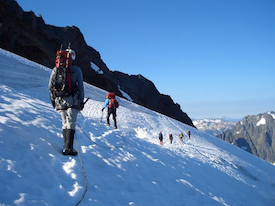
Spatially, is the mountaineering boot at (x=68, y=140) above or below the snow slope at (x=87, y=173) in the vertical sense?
above

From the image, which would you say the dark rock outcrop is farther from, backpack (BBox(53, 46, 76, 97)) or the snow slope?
backpack (BBox(53, 46, 76, 97))

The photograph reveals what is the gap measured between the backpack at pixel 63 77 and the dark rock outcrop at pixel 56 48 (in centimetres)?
4299

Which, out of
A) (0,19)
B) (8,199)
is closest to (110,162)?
(8,199)

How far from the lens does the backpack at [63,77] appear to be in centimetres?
559

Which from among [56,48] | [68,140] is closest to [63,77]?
[68,140]

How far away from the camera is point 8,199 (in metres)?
3.58

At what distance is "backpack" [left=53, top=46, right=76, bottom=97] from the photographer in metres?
5.59

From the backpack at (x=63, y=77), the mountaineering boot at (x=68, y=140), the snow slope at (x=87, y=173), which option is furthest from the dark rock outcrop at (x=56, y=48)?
the mountaineering boot at (x=68, y=140)

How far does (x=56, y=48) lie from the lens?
5700 cm

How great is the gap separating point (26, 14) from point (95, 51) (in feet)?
82.9

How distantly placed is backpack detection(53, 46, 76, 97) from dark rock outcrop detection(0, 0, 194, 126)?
141 feet

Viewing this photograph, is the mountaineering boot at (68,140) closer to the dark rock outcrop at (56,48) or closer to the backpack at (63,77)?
the backpack at (63,77)

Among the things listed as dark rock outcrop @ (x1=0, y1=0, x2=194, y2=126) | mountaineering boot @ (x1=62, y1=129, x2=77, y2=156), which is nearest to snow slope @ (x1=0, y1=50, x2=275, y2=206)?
mountaineering boot @ (x1=62, y1=129, x2=77, y2=156)

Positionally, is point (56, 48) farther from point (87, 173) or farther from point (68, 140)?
point (87, 173)
